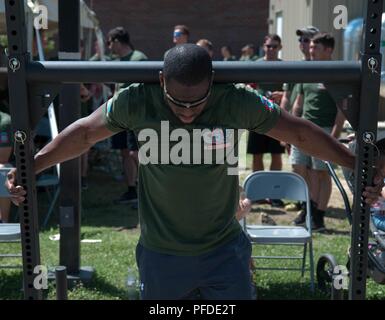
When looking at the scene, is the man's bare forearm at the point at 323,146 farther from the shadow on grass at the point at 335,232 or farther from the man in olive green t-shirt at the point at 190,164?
the shadow on grass at the point at 335,232

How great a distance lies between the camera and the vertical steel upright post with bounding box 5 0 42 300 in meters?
2.69

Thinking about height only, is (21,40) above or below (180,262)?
above

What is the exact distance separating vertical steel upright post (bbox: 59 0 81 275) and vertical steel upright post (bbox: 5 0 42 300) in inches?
73.2

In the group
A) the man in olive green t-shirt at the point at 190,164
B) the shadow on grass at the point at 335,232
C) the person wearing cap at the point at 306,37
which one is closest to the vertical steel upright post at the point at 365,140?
the man in olive green t-shirt at the point at 190,164

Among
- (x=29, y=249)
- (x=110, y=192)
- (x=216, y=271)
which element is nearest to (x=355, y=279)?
(x=216, y=271)

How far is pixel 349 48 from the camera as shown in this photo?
11.7 m

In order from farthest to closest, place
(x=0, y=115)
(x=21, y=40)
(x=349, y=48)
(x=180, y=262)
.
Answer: (x=349, y=48) < (x=0, y=115) < (x=180, y=262) < (x=21, y=40)

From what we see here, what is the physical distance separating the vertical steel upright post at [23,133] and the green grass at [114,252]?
6.88 feet

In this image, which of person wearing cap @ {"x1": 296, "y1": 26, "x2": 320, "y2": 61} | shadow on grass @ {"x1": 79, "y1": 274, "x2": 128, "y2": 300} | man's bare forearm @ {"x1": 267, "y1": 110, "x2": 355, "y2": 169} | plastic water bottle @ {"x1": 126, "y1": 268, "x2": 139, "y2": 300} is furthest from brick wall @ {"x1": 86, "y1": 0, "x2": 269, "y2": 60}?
man's bare forearm @ {"x1": 267, "y1": 110, "x2": 355, "y2": 169}

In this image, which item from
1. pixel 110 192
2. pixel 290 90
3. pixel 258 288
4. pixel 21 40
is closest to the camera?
pixel 21 40

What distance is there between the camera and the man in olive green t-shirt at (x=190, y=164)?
9.14ft

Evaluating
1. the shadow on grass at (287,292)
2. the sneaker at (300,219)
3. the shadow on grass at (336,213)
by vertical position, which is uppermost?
the sneaker at (300,219)
